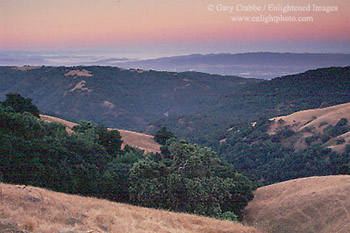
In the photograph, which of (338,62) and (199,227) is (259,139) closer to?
(199,227)

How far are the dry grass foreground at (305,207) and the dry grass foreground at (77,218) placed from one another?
24.8ft

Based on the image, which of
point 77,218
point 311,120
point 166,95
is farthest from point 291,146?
point 166,95

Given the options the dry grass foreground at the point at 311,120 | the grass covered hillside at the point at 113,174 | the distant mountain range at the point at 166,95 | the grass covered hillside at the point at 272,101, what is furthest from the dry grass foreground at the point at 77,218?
the distant mountain range at the point at 166,95

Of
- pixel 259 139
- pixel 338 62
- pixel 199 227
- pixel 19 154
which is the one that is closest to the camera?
pixel 199 227

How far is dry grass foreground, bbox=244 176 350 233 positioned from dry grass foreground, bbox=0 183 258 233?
24.8ft

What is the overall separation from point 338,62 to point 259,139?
532ft

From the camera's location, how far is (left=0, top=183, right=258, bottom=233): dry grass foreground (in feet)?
29.0

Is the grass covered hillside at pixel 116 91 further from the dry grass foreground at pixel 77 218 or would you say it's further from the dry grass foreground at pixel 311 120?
the dry grass foreground at pixel 77 218

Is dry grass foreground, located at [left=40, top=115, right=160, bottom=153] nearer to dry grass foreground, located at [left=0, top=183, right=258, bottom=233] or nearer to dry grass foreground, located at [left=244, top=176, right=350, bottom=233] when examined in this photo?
dry grass foreground, located at [left=244, top=176, right=350, bottom=233]

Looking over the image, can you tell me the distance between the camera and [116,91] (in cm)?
15250

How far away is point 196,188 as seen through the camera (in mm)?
19797

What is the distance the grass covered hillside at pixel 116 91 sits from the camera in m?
126

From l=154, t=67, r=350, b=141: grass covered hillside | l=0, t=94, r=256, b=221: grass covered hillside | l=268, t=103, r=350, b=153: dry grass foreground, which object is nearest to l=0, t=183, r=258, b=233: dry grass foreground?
l=0, t=94, r=256, b=221: grass covered hillside

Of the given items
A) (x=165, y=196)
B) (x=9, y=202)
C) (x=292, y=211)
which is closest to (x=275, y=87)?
(x=292, y=211)
